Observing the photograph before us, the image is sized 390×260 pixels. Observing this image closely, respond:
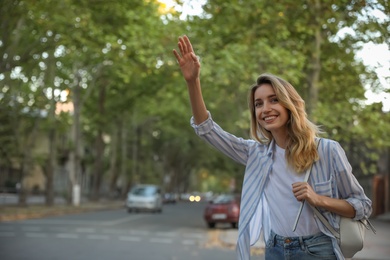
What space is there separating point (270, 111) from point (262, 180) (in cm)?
33

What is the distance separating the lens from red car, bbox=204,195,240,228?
2538 centimetres

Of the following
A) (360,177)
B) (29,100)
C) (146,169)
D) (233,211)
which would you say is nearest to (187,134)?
(146,169)

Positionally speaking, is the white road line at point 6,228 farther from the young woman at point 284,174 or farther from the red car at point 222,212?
the young woman at point 284,174

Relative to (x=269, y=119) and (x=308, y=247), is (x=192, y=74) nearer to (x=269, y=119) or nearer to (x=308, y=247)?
(x=269, y=119)

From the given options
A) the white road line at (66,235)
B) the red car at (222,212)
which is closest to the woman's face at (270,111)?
the white road line at (66,235)

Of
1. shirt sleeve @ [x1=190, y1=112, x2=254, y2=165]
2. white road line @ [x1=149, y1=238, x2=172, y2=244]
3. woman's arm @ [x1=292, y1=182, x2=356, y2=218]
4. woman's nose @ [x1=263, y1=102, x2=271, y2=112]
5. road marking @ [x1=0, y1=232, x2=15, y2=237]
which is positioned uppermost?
woman's nose @ [x1=263, y1=102, x2=271, y2=112]

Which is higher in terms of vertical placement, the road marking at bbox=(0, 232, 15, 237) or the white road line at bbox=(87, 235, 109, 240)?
the road marking at bbox=(0, 232, 15, 237)

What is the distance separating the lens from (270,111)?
3.16 meters

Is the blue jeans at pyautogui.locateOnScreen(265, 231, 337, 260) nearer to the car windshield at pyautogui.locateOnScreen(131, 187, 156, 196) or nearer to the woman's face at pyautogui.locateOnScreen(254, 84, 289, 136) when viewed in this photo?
the woman's face at pyautogui.locateOnScreen(254, 84, 289, 136)

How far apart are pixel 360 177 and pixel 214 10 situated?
36774 millimetres

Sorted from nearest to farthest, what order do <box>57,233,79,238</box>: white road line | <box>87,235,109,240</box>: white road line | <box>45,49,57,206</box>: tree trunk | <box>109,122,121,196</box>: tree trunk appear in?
<box>87,235,109,240</box>: white road line, <box>57,233,79,238</box>: white road line, <box>45,49,57,206</box>: tree trunk, <box>109,122,121,196</box>: tree trunk

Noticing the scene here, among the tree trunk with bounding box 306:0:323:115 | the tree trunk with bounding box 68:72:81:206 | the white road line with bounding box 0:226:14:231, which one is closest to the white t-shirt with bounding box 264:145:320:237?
the tree trunk with bounding box 306:0:323:115

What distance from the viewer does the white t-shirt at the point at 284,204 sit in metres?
3.01

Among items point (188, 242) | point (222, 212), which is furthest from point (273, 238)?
point (222, 212)
